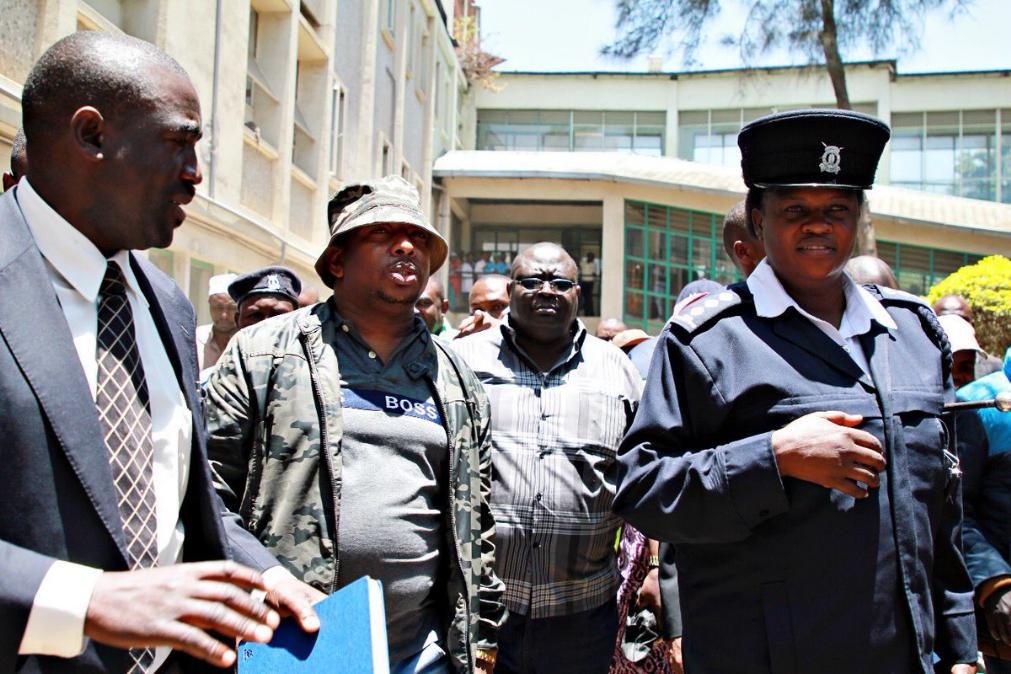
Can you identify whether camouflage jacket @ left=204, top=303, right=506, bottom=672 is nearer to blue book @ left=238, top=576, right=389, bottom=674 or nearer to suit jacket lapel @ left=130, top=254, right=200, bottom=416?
suit jacket lapel @ left=130, top=254, right=200, bottom=416

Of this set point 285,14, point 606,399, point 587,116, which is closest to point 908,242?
point 587,116

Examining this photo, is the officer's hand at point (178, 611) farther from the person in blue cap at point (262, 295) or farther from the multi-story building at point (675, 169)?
the multi-story building at point (675, 169)

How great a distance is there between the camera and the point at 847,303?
2.51 m

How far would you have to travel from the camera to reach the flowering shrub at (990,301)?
31.8ft

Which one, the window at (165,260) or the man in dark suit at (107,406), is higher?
the window at (165,260)

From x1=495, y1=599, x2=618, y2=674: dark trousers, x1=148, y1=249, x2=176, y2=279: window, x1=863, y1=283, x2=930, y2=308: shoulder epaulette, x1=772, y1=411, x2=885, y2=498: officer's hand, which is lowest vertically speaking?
x1=495, y1=599, x2=618, y2=674: dark trousers

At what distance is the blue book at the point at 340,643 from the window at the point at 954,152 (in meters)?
30.3

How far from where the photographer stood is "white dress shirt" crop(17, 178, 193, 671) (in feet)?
4.39

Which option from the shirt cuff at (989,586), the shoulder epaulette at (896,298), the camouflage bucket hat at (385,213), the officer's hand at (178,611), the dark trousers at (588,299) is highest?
the dark trousers at (588,299)

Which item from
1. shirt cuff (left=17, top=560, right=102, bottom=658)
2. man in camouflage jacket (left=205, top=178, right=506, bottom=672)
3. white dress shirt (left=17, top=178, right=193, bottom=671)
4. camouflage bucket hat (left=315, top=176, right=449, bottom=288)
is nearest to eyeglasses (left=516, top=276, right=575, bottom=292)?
camouflage bucket hat (left=315, top=176, right=449, bottom=288)

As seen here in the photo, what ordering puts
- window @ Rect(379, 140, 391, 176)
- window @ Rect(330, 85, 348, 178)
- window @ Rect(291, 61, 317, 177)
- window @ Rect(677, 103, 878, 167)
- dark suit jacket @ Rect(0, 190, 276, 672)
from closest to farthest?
1. dark suit jacket @ Rect(0, 190, 276, 672)
2. window @ Rect(291, 61, 317, 177)
3. window @ Rect(330, 85, 348, 178)
4. window @ Rect(379, 140, 391, 176)
5. window @ Rect(677, 103, 878, 167)

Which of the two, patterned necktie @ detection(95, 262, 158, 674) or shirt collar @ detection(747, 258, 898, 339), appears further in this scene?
shirt collar @ detection(747, 258, 898, 339)

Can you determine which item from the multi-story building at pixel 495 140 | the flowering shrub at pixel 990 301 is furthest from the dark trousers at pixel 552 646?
the flowering shrub at pixel 990 301

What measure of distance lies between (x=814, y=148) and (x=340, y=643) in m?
1.66
